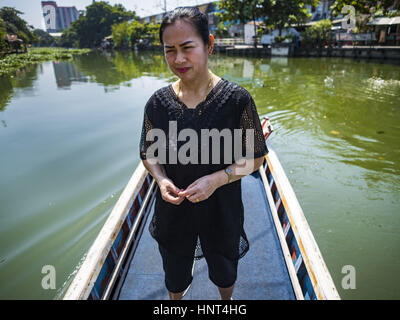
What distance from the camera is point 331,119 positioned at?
27.0 ft

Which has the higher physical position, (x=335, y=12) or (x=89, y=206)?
(x=335, y=12)

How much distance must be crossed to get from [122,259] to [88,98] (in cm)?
1141

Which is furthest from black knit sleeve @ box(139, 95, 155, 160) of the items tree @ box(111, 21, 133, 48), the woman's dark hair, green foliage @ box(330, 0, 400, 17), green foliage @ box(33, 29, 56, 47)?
green foliage @ box(33, 29, 56, 47)

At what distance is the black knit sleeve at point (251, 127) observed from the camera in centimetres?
117

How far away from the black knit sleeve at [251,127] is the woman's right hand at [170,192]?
1.28 ft

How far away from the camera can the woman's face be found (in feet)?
3.51

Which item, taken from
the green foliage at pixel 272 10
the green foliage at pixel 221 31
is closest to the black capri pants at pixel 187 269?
the green foliage at pixel 272 10

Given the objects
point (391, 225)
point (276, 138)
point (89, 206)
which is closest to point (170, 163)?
point (89, 206)

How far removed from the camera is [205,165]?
4.05ft

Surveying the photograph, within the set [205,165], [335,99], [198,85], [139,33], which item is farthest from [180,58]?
[139,33]

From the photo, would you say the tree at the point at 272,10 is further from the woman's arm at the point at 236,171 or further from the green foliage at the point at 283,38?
the woman's arm at the point at 236,171

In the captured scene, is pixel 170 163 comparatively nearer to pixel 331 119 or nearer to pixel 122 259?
pixel 122 259

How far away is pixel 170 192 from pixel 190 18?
790 millimetres
